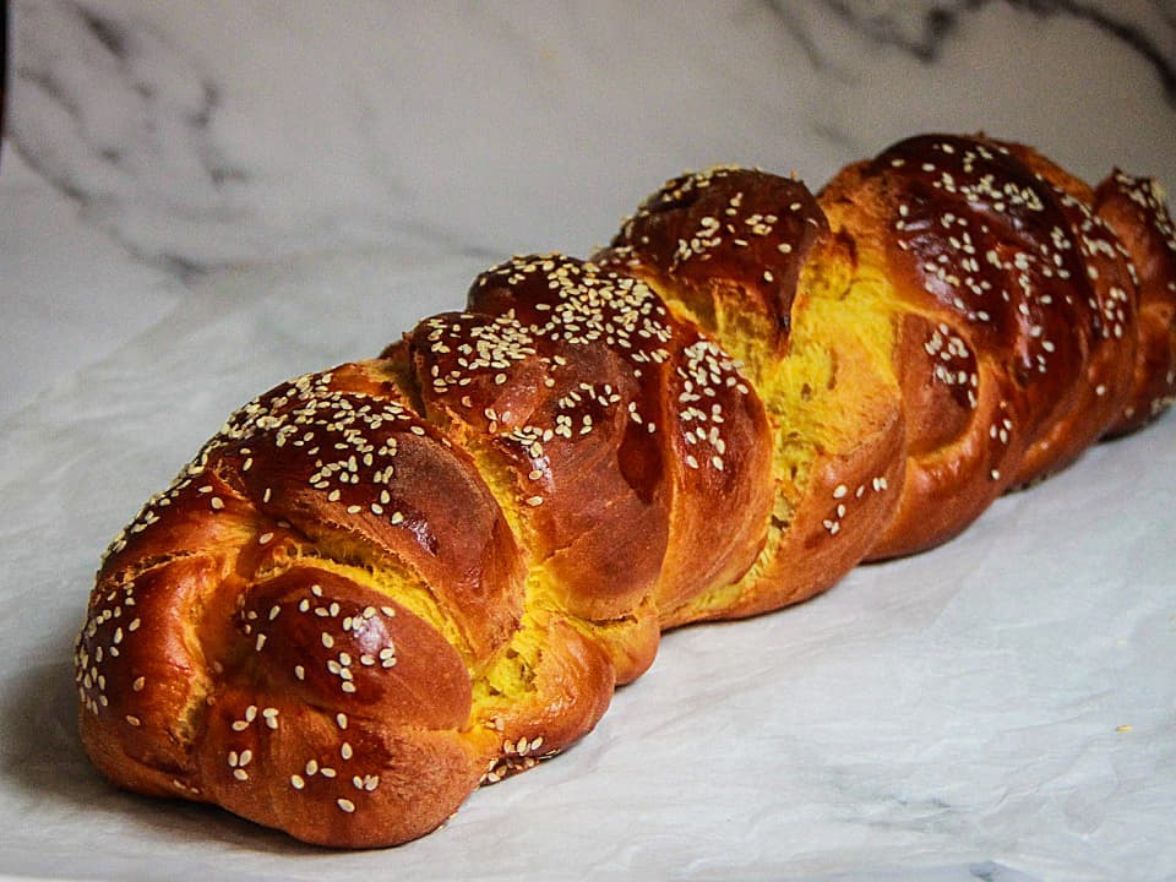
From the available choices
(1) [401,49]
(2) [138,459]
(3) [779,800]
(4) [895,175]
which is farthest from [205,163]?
(3) [779,800]

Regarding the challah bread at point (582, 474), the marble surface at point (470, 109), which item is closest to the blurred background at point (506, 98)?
the marble surface at point (470, 109)

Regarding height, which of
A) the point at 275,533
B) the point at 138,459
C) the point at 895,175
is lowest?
the point at 138,459

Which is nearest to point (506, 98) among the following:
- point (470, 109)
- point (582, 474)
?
point (470, 109)

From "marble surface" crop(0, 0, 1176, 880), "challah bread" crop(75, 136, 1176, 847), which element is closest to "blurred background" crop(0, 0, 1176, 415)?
"marble surface" crop(0, 0, 1176, 880)

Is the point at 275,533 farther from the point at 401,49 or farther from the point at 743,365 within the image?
the point at 401,49

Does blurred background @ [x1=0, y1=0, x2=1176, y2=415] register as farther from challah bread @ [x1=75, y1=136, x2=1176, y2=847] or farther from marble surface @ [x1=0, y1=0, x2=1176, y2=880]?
challah bread @ [x1=75, y1=136, x2=1176, y2=847]

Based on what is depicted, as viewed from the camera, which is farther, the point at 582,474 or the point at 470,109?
the point at 470,109

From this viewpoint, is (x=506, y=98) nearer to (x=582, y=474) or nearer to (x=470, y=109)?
(x=470, y=109)
